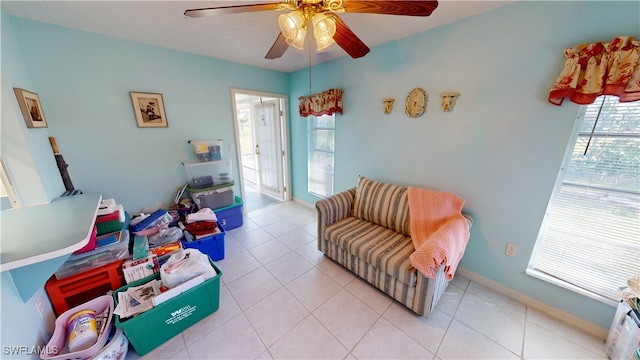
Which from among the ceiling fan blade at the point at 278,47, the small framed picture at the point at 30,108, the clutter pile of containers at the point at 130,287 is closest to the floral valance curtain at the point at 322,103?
the ceiling fan blade at the point at 278,47

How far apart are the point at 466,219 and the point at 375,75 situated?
5.75 ft

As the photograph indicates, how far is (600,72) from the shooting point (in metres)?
1.20

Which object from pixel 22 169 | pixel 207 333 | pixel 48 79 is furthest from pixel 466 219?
pixel 48 79

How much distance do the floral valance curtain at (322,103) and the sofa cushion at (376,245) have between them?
1.48 metres

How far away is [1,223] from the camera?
1.04 meters

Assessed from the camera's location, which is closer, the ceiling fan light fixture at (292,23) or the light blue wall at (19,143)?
the ceiling fan light fixture at (292,23)

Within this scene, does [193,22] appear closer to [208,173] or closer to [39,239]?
[208,173]

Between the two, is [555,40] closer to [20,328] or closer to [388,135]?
[388,135]

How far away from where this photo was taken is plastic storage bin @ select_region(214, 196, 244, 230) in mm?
2734

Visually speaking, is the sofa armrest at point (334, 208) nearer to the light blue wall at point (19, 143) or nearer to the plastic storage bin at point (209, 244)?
the plastic storage bin at point (209, 244)

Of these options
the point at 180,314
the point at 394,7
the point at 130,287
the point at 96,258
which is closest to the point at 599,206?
the point at 394,7

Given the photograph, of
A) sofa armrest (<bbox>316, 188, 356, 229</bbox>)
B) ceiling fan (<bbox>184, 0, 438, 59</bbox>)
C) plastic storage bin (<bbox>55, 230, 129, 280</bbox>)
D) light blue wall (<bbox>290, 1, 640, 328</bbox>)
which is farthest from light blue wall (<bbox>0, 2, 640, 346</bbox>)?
ceiling fan (<bbox>184, 0, 438, 59</bbox>)

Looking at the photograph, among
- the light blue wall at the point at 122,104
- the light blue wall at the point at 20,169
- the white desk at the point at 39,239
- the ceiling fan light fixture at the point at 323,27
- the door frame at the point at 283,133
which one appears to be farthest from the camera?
the door frame at the point at 283,133

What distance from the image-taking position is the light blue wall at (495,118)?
138 cm
